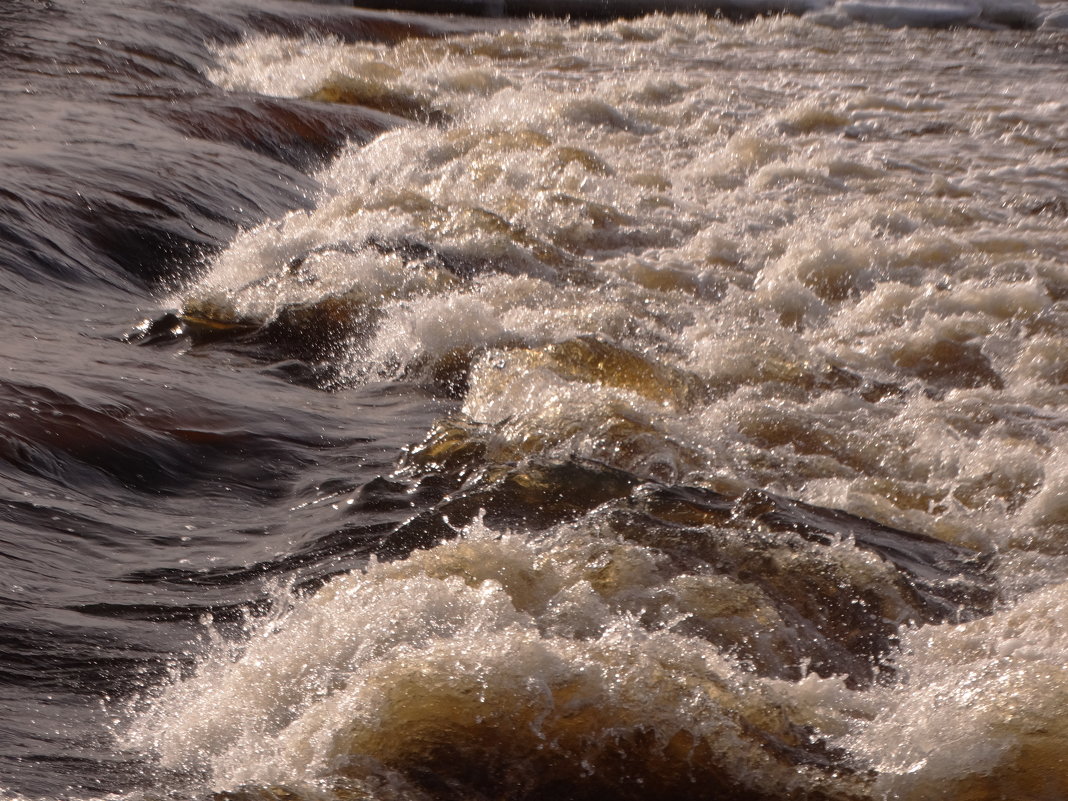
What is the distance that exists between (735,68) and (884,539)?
28.4ft

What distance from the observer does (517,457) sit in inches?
123

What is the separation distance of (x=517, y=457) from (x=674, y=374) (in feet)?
3.33

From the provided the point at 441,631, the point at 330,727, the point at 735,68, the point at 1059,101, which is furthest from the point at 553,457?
the point at 735,68

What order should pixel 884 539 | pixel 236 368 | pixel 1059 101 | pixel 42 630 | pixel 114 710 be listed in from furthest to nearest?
1. pixel 1059 101
2. pixel 236 368
3. pixel 884 539
4. pixel 42 630
5. pixel 114 710

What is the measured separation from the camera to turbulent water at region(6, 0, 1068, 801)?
1953mm

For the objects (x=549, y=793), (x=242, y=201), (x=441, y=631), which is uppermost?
(x=242, y=201)

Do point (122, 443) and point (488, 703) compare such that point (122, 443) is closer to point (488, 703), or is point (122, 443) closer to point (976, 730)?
point (488, 703)

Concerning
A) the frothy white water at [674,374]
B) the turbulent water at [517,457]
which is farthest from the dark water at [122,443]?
the frothy white water at [674,374]

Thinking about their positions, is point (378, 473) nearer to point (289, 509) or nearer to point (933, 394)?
point (289, 509)

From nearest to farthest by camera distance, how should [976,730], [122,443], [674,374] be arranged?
[976,730] → [122,443] → [674,374]

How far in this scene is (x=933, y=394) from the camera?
415 cm

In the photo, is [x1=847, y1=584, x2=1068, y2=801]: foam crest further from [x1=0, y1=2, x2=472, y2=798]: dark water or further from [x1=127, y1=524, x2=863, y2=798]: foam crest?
[x1=0, y1=2, x2=472, y2=798]: dark water

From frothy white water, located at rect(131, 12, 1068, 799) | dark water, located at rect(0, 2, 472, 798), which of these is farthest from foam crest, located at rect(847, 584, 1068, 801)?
dark water, located at rect(0, 2, 472, 798)

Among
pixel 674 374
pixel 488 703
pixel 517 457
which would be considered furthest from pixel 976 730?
pixel 674 374
